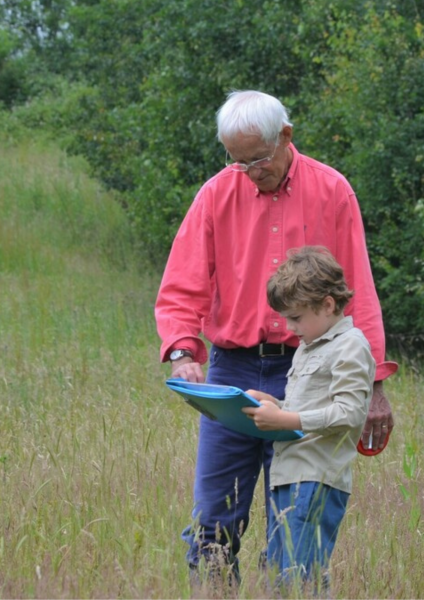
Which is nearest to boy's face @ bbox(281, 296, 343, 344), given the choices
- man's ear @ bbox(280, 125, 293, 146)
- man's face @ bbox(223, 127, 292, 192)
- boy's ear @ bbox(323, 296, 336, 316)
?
boy's ear @ bbox(323, 296, 336, 316)

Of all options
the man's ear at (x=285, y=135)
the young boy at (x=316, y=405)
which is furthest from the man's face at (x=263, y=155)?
the young boy at (x=316, y=405)

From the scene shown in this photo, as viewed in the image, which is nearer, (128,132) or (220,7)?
(220,7)

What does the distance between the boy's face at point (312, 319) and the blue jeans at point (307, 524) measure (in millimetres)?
479

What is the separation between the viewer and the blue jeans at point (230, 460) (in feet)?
12.8

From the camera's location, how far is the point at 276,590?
3287 millimetres

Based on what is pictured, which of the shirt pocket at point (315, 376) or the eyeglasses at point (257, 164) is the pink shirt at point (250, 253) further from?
the shirt pocket at point (315, 376)

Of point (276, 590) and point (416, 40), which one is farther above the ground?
point (416, 40)

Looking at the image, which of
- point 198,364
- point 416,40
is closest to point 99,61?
point 416,40

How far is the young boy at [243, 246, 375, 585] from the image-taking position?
3430mm

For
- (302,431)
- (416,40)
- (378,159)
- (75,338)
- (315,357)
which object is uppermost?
(416,40)

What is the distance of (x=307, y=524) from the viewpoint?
3.50 m

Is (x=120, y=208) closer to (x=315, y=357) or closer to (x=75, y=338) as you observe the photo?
(x=75, y=338)

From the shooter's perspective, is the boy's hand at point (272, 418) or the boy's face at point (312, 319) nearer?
the boy's hand at point (272, 418)

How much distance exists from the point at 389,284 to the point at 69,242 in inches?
296
